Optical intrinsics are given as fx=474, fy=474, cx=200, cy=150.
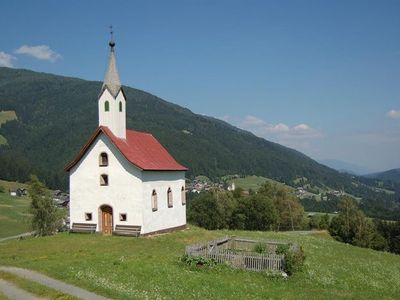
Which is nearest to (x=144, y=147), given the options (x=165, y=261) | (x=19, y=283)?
(x=165, y=261)

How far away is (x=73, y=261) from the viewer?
26.4 metres

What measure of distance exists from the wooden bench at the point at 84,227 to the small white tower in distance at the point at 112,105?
323 inches

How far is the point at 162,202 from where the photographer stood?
43.1 m

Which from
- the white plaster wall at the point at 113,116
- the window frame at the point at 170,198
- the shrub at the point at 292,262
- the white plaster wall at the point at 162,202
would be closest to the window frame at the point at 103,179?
the white plaster wall at the point at 162,202

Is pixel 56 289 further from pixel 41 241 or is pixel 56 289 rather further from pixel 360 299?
pixel 41 241

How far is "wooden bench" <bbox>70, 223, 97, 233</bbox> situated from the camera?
40.9m

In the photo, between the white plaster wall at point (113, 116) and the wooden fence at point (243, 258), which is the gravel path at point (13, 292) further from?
the white plaster wall at point (113, 116)

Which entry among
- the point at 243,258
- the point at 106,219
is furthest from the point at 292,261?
the point at 106,219

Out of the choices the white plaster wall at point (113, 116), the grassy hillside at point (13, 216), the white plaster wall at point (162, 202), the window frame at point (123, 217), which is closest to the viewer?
the window frame at point (123, 217)

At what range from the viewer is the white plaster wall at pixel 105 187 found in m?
39.8

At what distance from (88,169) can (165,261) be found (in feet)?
53.6

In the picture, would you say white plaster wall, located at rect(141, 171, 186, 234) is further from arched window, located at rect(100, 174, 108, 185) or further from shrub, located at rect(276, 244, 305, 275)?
shrub, located at rect(276, 244, 305, 275)

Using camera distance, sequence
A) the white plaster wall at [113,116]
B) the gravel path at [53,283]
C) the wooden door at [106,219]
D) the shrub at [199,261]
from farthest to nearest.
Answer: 1. the white plaster wall at [113,116]
2. the wooden door at [106,219]
3. the shrub at [199,261]
4. the gravel path at [53,283]

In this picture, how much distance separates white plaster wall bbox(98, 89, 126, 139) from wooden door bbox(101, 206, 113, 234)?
21.8 feet
